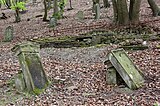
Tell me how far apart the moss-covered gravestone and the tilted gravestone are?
1.83m

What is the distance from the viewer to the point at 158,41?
12383 mm

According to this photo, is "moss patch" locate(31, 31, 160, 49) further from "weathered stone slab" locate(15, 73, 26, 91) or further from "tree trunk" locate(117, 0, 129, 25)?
"weathered stone slab" locate(15, 73, 26, 91)

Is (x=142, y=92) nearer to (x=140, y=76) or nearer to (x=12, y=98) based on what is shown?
(x=140, y=76)

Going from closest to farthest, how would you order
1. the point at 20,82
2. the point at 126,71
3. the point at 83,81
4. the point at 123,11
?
1. the point at 126,71
2. the point at 20,82
3. the point at 83,81
4. the point at 123,11

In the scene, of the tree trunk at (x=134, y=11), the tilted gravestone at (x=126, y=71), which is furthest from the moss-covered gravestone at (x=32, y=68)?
the tree trunk at (x=134, y=11)

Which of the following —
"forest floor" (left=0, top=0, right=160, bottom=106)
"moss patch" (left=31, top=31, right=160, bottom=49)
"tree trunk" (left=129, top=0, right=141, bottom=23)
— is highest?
"tree trunk" (left=129, top=0, right=141, bottom=23)

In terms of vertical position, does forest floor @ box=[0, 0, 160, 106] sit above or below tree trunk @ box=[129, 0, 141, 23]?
below

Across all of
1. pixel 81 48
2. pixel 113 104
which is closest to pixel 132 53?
pixel 81 48

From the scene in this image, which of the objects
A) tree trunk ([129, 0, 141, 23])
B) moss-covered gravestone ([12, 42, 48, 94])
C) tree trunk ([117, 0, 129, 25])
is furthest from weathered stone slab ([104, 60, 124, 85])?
tree trunk ([129, 0, 141, 23])

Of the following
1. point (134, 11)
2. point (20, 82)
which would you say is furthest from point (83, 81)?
point (134, 11)

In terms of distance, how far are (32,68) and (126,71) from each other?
239 centimetres

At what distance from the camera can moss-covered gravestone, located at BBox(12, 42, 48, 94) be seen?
7.92m

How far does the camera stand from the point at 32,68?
8.10 metres

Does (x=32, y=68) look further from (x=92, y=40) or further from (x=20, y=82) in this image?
(x=92, y=40)
